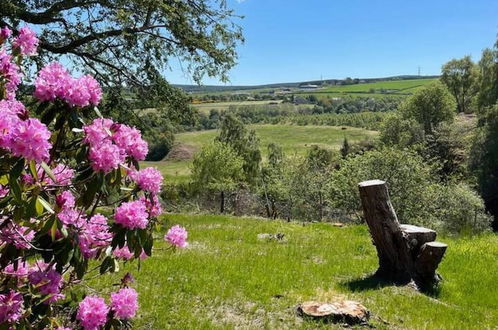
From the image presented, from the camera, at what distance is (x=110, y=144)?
9.07 feet

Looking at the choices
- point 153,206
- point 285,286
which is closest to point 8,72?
point 153,206

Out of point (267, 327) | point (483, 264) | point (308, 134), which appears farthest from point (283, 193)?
point (308, 134)

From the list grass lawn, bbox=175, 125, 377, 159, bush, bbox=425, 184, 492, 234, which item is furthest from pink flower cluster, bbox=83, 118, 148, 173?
grass lawn, bbox=175, 125, 377, 159

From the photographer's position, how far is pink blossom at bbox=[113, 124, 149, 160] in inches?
117

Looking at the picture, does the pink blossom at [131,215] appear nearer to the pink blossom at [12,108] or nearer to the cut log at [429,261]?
the pink blossom at [12,108]

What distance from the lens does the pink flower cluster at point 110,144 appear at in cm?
268

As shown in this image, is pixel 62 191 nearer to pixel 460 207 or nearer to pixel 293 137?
pixel 460 207

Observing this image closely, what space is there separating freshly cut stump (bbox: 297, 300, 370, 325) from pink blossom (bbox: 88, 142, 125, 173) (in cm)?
537

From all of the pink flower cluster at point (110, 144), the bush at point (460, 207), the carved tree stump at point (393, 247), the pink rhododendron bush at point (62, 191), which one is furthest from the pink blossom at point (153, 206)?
the bush at point (460, 207)

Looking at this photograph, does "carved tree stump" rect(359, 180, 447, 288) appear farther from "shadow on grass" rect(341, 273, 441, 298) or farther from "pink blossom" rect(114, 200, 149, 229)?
"pink blossom" rect(114, 200, 149, 229)

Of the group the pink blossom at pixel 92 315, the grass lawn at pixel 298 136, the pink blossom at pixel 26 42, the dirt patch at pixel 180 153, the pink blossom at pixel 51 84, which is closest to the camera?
the pink blossom at pixel 51 84

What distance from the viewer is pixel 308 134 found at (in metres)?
174

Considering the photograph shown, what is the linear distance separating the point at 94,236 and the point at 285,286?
19.9ft

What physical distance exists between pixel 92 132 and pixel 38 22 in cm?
1110
